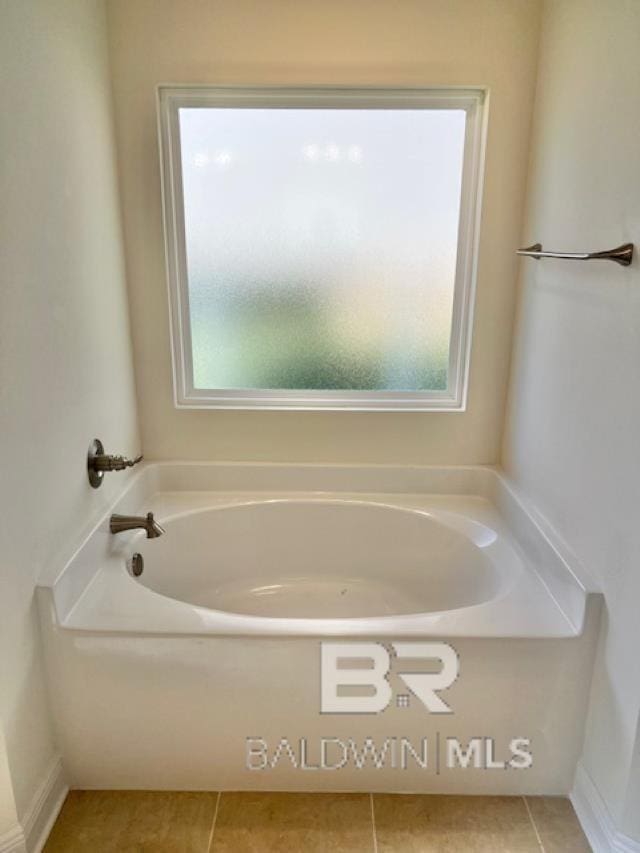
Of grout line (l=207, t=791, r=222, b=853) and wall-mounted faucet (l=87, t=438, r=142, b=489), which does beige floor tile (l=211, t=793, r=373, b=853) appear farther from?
wall-mounted faucet (l=87, t=438, r=142, b=489)

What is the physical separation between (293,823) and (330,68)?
7.26 feet

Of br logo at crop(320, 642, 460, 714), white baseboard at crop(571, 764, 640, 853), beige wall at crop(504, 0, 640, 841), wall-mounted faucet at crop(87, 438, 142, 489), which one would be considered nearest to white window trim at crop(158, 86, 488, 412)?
beige wall at crop(504, 0, 640, 841)

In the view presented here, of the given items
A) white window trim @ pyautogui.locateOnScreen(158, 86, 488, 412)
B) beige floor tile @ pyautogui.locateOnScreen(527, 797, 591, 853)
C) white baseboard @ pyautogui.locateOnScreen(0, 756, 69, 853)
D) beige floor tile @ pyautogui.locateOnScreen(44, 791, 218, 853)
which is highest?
white window trim @ pyautogui.locateOnScreen(158, 86, 488, 412)

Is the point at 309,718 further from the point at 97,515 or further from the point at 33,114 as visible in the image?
the point at 33,114

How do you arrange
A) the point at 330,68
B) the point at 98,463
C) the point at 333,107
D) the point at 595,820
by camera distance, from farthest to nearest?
the point at 333,107 → the point at 330,68 → the point at 98,463 → the point at 595,820

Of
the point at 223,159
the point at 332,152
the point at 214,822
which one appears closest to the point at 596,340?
the point at 332,152

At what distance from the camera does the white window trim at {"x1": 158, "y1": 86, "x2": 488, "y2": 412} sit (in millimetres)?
2072

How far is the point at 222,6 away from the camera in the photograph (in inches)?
76.9

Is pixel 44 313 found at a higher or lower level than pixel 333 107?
lower

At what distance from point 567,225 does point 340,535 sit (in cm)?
130

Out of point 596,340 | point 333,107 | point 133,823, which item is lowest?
point 133,823

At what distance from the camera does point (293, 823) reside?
5.21 ft

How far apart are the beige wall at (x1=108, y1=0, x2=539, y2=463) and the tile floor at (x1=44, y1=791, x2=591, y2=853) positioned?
132 centimetres

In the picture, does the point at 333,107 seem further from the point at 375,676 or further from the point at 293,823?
the point at 293,823
